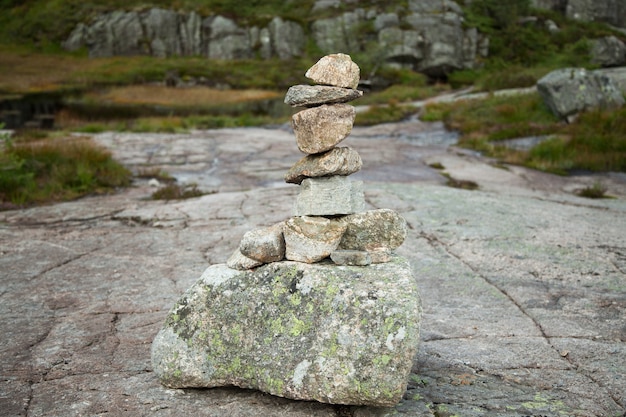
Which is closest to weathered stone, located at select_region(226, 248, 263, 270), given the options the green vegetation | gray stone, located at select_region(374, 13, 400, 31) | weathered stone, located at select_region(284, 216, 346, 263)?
weathered stone, located at select_region(284, 216, 346, 263)

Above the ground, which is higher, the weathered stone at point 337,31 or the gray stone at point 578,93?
the weathered stone at point 337,31

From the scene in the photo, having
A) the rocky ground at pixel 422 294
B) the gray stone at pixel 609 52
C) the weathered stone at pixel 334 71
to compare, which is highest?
the gray stone at pixel 609 52

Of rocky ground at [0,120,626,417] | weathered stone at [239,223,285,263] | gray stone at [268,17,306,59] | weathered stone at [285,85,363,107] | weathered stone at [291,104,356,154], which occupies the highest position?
gray stone at [268,17,306,59]

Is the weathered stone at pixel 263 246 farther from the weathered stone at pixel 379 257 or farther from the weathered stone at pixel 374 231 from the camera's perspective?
the weathered stone at pixel 379 257

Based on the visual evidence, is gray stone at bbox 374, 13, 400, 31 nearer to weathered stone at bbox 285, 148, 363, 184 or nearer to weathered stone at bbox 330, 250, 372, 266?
weathered stone at bbox 285, 148, 363, 184

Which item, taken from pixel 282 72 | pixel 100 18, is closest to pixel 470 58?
pixel 282 72

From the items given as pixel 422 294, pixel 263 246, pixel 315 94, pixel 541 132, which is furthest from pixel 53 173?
pixel 541 132

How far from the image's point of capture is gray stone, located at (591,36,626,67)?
51312 mm

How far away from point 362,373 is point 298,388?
48 cm

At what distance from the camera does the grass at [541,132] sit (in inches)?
683

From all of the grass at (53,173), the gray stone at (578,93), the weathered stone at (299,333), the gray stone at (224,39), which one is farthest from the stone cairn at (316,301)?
the gray stone at (224,39)

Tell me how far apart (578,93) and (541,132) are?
112 inches

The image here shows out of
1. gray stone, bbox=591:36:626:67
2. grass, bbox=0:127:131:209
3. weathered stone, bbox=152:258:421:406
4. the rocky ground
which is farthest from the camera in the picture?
gray stone, bbox=591:36:626:67

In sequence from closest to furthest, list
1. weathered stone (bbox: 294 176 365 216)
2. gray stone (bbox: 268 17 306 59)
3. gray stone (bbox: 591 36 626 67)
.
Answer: weathered stone (bbox: 294 176 365 216), gray stone (bbox: 591 36 626 67), gray stone (bbox: 268 17 306 59)
